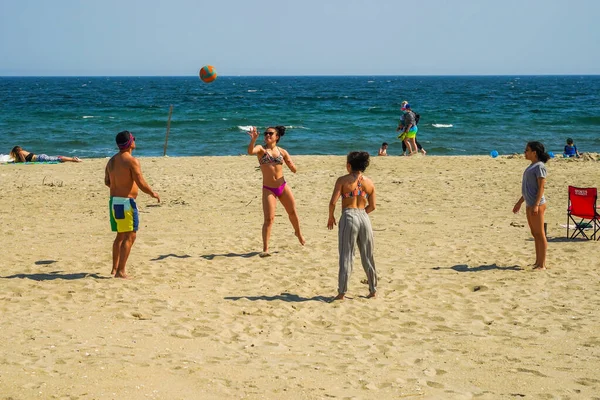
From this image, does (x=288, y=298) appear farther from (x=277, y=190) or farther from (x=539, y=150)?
(x=539, y=150)

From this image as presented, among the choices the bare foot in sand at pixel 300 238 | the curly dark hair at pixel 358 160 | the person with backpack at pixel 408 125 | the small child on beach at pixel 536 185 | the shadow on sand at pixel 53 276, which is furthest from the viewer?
the person with backpack at pixel 408 125

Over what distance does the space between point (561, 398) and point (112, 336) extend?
3.40 m

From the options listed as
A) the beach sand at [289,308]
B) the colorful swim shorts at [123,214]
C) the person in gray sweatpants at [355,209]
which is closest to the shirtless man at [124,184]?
the colorful swim shorts at [123,214]

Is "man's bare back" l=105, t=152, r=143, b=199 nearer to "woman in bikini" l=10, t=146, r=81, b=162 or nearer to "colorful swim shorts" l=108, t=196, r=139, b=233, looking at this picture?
"colorful swim shorts" l=108, t=196, r=139, b=233

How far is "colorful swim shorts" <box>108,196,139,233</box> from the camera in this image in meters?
7.26

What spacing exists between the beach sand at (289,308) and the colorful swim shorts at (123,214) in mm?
595

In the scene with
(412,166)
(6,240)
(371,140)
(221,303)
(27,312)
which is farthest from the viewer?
(371,140)

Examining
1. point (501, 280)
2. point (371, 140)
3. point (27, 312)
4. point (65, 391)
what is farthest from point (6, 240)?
point (371, 140)

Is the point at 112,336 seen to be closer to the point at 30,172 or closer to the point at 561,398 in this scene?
the point at 561,398

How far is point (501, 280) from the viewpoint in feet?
25.3

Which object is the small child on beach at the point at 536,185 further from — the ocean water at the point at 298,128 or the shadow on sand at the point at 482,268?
the ocean water at the point at 298,128

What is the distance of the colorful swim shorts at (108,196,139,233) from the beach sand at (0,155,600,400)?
60 centimetres

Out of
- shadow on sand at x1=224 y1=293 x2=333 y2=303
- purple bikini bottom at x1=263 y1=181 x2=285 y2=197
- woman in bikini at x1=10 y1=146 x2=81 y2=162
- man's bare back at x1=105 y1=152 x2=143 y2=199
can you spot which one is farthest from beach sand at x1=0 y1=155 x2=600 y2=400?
woman in bikini at x1=10 y1=146 x2=81 y2=162

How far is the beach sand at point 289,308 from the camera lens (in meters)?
4.93
